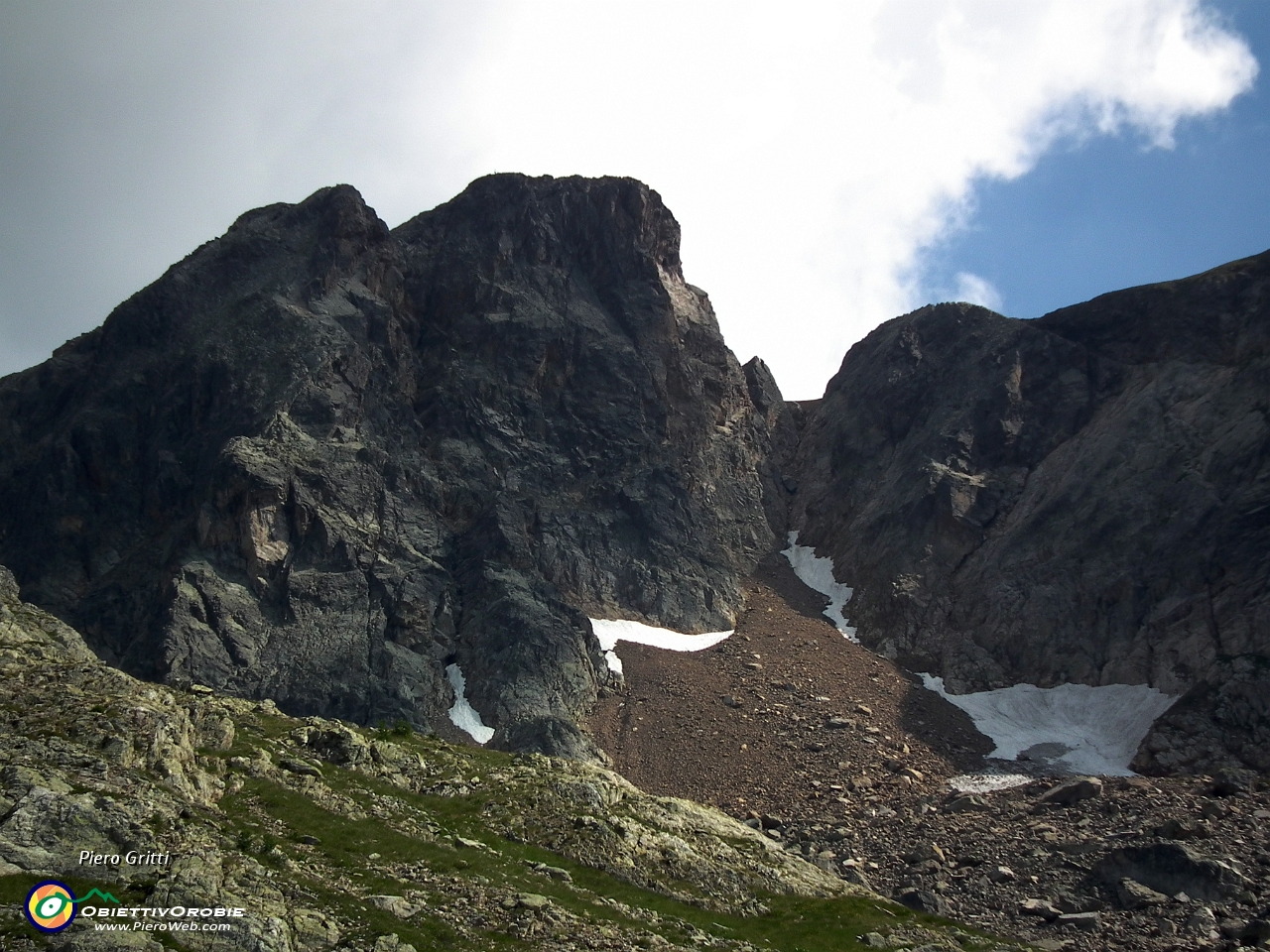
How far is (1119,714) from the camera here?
290ft

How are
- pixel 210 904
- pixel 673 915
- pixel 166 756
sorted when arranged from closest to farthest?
pixel 210 904
pixel 166 756
pixel 673 915

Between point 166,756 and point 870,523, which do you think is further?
point 870,523

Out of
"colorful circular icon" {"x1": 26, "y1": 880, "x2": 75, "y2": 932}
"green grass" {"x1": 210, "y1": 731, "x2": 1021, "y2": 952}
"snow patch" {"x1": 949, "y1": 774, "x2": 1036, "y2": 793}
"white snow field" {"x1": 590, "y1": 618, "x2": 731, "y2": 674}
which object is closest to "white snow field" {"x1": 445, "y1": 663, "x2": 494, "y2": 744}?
"white snow field" {"x1": 590, "y1": 618, "x2": 731, "y2": 674}

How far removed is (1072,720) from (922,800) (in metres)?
23.7

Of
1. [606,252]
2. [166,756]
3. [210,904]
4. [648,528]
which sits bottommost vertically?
[210,904]

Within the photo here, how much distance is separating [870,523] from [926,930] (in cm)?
8134

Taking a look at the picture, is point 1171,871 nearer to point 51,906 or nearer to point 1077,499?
point 51,906

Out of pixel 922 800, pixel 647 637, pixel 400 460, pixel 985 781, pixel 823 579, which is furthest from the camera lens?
pixel 823 579

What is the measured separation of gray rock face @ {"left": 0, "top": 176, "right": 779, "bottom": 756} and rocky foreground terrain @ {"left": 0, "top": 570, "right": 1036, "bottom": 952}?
88.8 feet

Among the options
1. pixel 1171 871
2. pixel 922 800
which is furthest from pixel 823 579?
pixel 1171 871

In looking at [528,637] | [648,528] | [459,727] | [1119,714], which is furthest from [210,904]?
[648,528]

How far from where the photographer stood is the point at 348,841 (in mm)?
39438

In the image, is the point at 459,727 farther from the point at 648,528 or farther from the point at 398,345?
the point at 398,345

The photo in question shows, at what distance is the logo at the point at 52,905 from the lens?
26.5 metres
